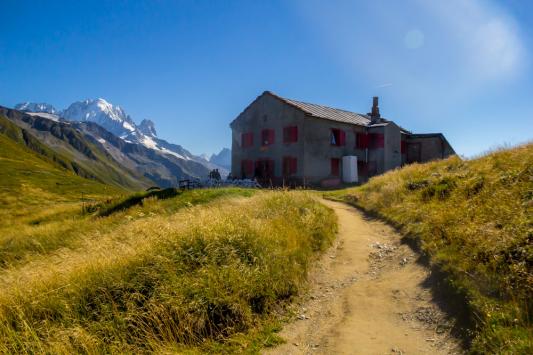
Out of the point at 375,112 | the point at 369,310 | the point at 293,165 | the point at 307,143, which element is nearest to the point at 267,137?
the point at 293,165

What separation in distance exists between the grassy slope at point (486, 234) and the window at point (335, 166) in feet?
59.3

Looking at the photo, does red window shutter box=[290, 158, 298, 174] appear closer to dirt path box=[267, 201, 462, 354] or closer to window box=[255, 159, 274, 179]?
window box=[255, 159, 274, 179]

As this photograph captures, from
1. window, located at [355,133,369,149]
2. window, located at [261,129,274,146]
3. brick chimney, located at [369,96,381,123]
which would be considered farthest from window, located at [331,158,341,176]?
brick chimney, located at [369,96,381,123]

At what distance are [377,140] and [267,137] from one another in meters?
11.7

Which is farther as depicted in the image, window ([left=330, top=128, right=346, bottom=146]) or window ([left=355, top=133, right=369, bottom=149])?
window ([left=355, top=133, right=369, bottom=149])

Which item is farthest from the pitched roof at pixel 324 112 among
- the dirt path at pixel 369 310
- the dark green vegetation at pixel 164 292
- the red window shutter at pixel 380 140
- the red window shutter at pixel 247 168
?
the dark green vegetation at pixel 164 292

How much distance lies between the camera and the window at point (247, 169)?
109 ft

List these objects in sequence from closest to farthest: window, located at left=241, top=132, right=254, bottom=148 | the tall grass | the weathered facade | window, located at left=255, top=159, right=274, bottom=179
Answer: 1. the tall grass
2. the weathered facade
3. window, located at left=255, top=159, right=274, bottom=179
4. window, located at left=241, top=132, right=254, bottom=148

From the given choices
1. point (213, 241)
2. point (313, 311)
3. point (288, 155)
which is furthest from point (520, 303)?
point (288, 155)

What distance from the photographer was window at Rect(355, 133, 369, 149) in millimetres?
34019

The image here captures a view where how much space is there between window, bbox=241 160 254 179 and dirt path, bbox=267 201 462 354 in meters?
24.5

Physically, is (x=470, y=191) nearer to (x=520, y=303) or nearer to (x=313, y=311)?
(x=520, y=303)

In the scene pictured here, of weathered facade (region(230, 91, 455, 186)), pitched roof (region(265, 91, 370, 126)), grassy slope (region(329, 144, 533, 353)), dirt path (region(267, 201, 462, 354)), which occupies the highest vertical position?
pitched roof (region(265, 91, 370, 126))

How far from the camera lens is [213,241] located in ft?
21.8
